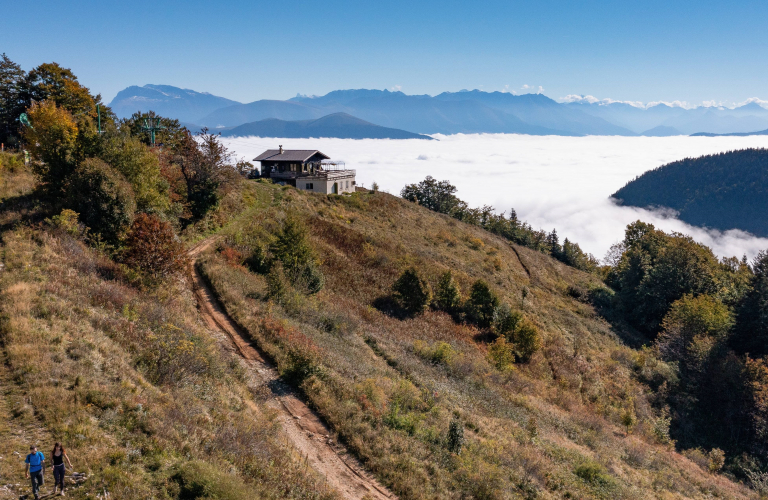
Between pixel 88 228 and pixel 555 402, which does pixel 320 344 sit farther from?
pixel 555 402

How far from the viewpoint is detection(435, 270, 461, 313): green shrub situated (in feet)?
115

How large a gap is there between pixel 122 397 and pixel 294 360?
22.3 feet

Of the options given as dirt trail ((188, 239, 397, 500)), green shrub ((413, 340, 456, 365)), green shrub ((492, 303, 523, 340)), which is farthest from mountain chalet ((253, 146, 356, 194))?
dirt trail ((188, 239, 397, 500))

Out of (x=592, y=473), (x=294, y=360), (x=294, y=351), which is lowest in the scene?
(x=592, y=473)

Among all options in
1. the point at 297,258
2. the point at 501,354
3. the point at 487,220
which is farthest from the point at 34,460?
the point at 487,220

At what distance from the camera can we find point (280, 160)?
6128 centimetres

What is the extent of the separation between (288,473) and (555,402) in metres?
20.8

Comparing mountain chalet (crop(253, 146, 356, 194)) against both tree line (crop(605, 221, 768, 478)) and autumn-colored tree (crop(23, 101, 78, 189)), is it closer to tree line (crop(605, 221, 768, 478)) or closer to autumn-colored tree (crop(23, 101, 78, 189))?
autumn-colored tree (crop(23, 101, 78, 189))

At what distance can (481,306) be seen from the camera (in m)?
34.7

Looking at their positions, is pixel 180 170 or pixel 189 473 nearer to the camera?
pixel 189 473

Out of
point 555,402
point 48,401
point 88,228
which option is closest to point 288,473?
point 48,401

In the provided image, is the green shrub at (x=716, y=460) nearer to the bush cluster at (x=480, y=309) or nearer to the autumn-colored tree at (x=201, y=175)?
the bush cluster at (x=480, y=309)

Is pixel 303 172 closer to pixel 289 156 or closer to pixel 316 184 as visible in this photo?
pixel 316 184

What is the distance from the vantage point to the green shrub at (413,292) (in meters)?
32.1
